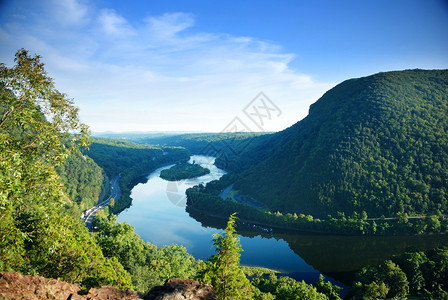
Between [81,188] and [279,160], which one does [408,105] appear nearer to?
[279,160]

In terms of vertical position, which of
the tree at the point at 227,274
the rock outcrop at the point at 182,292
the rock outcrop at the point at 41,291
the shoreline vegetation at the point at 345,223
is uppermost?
the rock outcrop at the point at 41,291

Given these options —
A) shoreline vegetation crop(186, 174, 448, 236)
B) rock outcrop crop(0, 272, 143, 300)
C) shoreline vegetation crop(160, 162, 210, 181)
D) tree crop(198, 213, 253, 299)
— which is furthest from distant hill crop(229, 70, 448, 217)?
rock outcrop crop(0, 272, 143, 300)

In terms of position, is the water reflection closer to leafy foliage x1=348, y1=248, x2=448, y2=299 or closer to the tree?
leafy foliage x1=348, y1=248, x2=448, y2=299

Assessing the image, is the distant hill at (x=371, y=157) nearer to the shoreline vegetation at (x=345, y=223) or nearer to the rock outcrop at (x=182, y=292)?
the shoreline vegetation at (x=345, y=223)

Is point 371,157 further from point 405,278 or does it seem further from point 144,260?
point 144,260

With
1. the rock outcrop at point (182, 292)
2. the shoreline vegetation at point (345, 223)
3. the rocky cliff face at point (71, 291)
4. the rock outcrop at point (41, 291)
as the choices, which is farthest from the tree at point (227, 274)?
the shoreline vegetation at point (345, 223)
